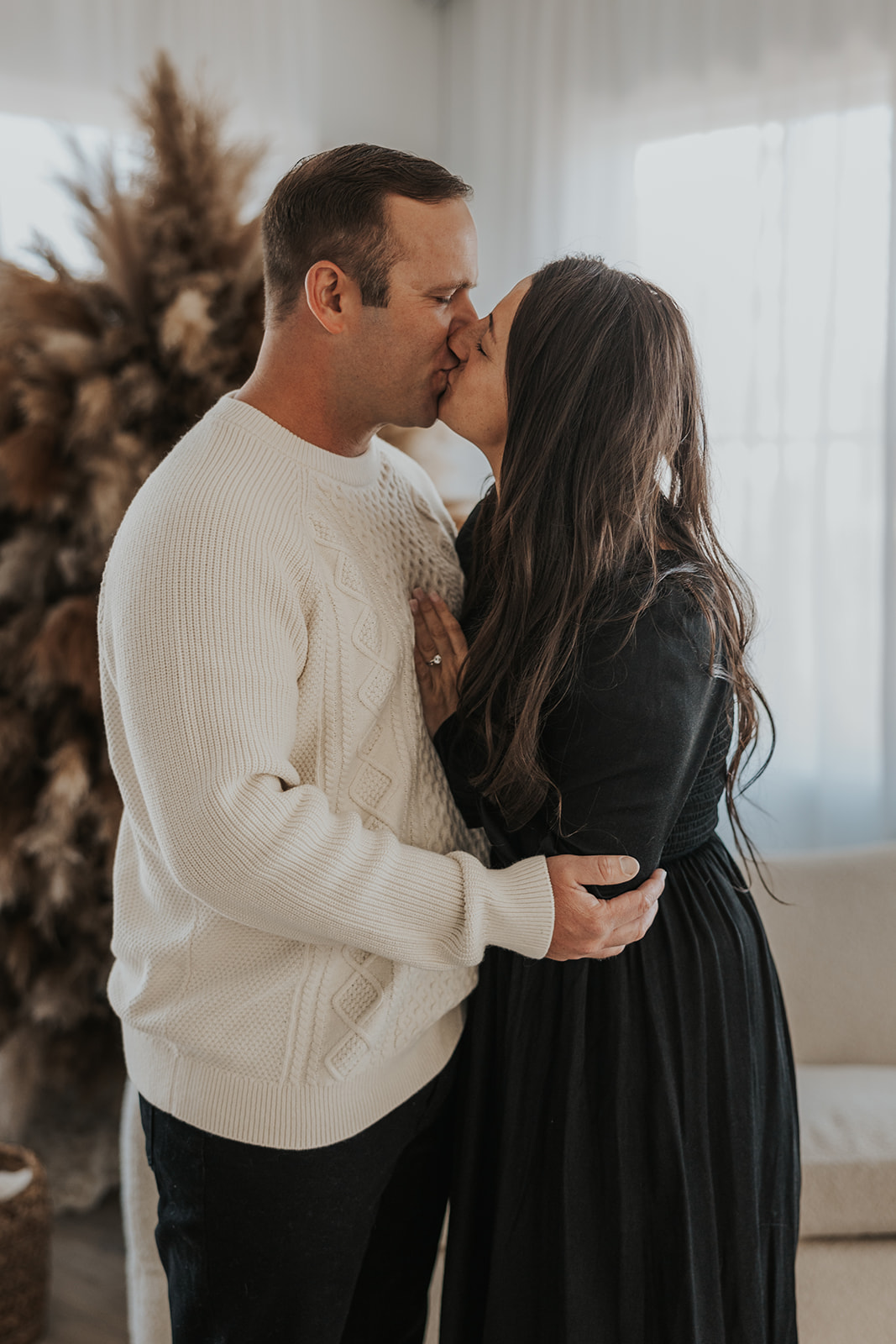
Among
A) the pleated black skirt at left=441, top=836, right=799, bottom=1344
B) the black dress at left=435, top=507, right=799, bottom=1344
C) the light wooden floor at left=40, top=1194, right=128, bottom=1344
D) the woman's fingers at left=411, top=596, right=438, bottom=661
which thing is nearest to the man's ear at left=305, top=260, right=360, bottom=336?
the woman's fingers at left=411, top=596, right=438, bottom=661

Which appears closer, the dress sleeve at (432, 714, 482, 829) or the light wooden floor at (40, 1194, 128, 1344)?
the dress sleeve at (432, 714, 482, 829)

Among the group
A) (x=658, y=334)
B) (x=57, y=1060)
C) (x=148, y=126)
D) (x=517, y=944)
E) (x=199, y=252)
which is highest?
(x=148, y=126)

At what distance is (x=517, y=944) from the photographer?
1.03 meters

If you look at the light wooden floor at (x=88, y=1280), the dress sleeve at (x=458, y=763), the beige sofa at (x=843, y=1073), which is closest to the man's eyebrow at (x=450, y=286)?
the dress sleeve at (x=458, y=763)

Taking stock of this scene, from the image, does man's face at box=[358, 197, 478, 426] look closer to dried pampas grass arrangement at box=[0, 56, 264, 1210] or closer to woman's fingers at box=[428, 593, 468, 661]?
woman's fingers at box=[428, 593, 468, 661]

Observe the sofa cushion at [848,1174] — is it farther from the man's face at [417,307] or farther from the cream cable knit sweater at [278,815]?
the man's face at [417,307]

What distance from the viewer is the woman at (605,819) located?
1059 mm

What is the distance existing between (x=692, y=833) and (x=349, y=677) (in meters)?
0.46

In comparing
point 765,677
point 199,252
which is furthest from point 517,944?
point 765,677

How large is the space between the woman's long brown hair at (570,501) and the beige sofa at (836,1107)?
3.31ft

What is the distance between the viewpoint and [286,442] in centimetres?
110

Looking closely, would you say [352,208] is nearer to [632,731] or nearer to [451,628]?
[451,628]

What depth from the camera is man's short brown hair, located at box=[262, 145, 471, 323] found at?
111cm

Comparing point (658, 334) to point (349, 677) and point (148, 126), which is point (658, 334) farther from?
point (148, 126)
